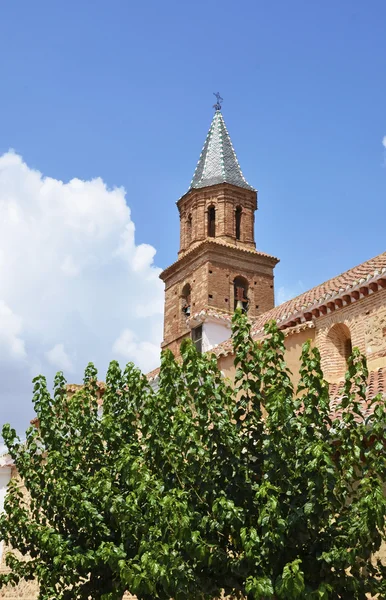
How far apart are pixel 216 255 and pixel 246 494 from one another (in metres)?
20.2

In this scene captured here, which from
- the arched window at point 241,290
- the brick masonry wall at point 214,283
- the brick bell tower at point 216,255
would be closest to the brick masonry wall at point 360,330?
the brick masonry wall at point 214,283

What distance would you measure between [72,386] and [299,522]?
13520 millimetres

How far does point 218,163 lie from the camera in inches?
1162

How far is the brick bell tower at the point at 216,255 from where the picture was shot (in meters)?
26.8

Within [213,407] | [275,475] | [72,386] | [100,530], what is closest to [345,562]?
[275,475]

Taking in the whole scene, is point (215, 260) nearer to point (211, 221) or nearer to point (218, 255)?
point (218, 255)

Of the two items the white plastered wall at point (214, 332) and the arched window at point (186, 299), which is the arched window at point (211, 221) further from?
the white plastered wall at point (214, 332)

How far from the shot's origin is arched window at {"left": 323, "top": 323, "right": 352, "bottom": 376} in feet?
47.1

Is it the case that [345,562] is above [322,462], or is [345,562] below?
below

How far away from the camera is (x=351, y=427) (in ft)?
23.0

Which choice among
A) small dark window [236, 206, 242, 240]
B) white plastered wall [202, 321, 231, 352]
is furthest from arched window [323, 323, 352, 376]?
small dark window [236, 206, 242, 240]

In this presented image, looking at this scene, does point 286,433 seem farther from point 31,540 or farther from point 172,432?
point 31,540

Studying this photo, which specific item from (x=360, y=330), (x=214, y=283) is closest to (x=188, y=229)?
(x=214, y=283)

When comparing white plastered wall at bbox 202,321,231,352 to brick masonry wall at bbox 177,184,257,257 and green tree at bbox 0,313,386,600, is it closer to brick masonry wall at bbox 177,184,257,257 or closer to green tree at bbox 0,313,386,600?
brick masonry wall at bbox 177,184,257,257
